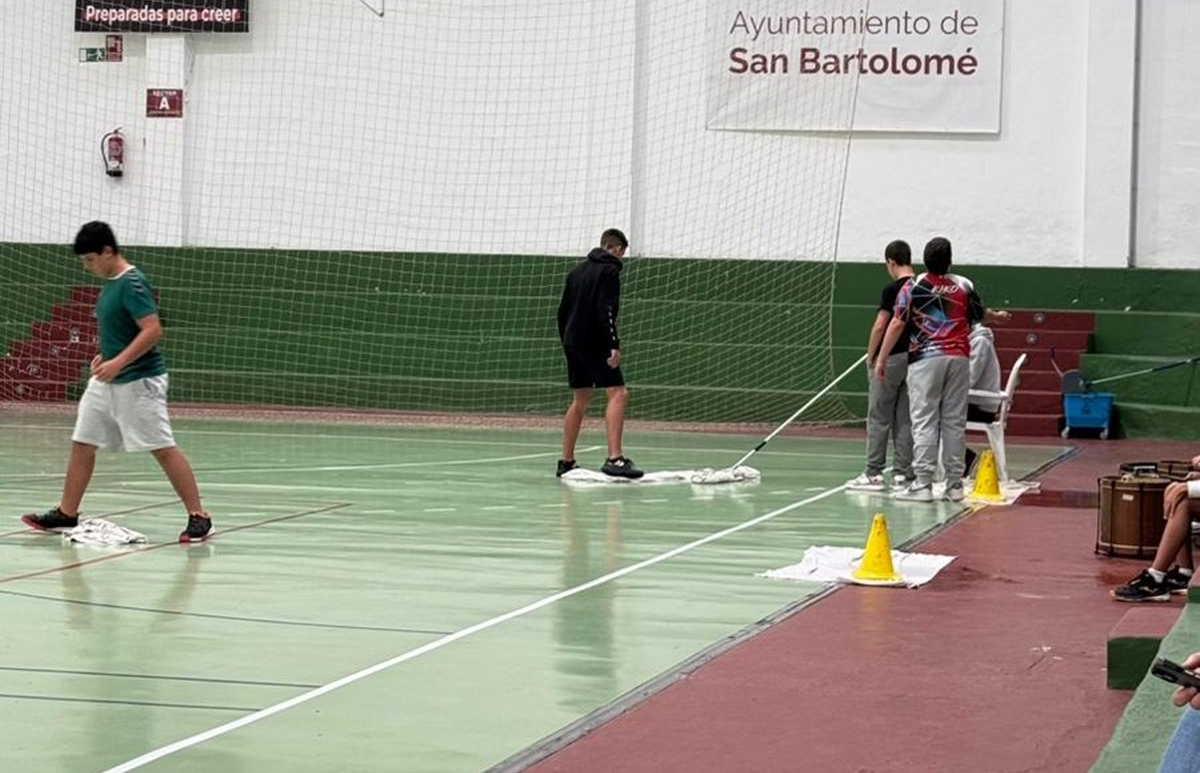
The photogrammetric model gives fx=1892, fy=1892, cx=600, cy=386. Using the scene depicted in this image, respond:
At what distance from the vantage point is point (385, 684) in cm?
728

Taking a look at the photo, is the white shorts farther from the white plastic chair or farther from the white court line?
the white plastic chair

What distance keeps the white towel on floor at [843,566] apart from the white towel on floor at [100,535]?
12.3 ft

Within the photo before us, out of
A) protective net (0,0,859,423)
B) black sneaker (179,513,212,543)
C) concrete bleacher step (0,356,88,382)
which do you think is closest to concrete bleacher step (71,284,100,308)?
protective net (0,0,859,423)

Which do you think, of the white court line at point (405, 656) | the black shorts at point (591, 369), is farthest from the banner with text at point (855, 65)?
the white court line at point (405, 656)

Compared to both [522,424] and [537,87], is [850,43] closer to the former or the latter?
[537,87]

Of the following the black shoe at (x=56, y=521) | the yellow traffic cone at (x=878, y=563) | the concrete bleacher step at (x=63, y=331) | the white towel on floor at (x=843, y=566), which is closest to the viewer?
the yellow traffic cone at (x=878, y=563)

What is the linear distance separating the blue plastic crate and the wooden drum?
10633 mm

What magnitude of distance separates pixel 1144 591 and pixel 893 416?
5703 mm

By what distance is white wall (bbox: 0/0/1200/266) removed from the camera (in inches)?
938

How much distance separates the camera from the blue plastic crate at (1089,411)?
70.4 ft

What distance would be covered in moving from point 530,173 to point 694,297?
2.94 m

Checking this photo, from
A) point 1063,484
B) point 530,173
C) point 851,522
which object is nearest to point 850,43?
point 530,173

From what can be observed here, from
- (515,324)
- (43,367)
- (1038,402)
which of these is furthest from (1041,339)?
(43,367)

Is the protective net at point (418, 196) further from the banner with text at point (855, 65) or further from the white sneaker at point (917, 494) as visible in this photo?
the white sneaker at point (917, 494)
